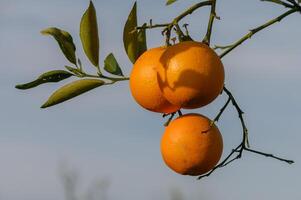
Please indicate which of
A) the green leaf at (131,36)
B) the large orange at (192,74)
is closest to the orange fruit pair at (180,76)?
the large orange at (192,74)

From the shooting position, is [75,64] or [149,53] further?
[75,64]

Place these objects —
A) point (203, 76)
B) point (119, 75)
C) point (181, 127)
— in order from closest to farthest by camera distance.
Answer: point (203, 76) → point (181, 127) → point (119, 75)

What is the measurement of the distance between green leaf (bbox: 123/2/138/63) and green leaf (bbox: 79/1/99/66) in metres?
0.08

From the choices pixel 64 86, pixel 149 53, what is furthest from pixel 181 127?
pixel 64 86

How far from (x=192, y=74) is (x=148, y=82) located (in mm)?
128

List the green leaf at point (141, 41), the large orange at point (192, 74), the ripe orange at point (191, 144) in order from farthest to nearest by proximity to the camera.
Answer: the green leaf at point (141, 41) < the ripe orange at point (191, 144) < the large orange at point (192, 74)

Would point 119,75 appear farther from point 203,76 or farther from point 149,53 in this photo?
point 203,76

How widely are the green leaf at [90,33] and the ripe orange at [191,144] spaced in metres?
0.29

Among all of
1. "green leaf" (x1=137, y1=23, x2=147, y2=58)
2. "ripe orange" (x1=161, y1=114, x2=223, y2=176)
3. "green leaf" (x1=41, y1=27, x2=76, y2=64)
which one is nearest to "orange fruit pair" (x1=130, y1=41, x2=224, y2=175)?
"ripe orange" (x1=161, y1=114, x2=223, y2=176)

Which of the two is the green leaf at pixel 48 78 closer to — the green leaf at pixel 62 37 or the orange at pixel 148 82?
the green leaf at pixel 62 37

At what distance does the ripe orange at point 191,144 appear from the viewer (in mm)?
2080

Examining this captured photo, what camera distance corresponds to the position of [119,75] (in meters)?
2.25

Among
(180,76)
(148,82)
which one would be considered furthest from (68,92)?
(180,76)

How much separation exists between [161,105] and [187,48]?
172 mm
